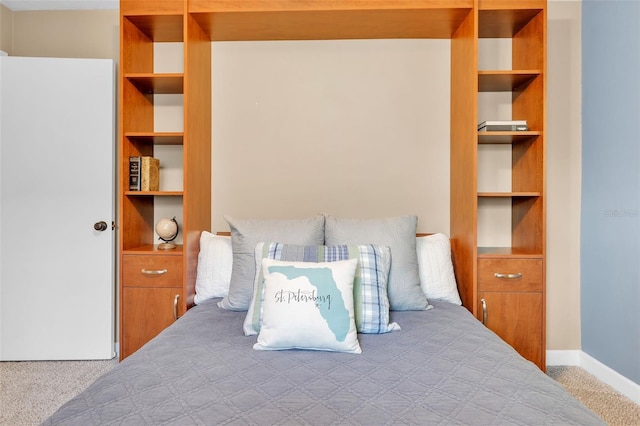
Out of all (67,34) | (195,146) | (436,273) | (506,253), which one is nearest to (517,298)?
(506,253)

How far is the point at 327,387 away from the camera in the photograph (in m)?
1.29

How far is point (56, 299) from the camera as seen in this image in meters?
2.90

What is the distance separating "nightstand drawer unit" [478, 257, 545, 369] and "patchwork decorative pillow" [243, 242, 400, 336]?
689 millimetres

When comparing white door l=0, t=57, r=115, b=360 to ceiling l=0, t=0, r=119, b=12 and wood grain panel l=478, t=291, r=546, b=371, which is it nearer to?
ceiling l=0, t=0, r=119, b=12

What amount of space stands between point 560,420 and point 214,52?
2.72 metres

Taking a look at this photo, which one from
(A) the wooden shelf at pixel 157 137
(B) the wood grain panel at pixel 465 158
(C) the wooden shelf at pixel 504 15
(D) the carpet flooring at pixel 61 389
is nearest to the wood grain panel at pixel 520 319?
(B) the wood grain panel at pixel 465 158

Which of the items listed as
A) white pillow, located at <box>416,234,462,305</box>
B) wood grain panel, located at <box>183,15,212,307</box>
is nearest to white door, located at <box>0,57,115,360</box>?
wood grain panel, located at <box>183,15,212,307</box>

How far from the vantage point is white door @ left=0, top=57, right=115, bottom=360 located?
2879 millimetres

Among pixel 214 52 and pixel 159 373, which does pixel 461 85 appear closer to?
pixel 214 52

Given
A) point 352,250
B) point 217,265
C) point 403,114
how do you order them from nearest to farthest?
point 352,250
point 217,265
point 403,114

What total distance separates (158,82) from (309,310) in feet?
5.92

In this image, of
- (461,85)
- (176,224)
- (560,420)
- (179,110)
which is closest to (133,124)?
(179,110)

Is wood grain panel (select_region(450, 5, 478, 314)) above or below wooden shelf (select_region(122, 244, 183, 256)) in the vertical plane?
above

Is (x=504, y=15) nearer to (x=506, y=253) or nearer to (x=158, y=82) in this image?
(x=506, y=253)
